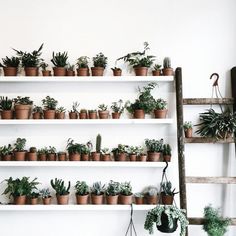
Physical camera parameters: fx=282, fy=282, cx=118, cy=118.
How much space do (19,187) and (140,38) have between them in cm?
200

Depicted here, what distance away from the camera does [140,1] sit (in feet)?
10.2

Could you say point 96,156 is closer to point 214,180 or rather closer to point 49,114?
point 49,114

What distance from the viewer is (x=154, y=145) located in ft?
9.51

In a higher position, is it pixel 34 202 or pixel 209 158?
pixel 209 158

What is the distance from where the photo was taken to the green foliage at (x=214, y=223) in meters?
2.63

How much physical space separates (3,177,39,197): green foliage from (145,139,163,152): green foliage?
1205mm

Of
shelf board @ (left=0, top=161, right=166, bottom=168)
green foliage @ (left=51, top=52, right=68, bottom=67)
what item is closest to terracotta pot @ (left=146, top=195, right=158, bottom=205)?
shelf board @ (left=0, top=161, right=166, bottom=168)

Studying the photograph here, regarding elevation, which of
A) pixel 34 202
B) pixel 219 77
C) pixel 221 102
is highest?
pixel 219 77

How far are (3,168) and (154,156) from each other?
1.61m

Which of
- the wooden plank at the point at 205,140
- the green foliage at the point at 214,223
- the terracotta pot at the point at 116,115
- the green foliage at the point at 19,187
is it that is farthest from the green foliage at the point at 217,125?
the green foliage at the point at 19,187

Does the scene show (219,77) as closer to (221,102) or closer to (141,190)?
(221,102)

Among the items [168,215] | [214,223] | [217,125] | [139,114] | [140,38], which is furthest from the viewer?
[140,38]

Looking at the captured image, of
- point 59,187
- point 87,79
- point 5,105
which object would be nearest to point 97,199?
point 59,187

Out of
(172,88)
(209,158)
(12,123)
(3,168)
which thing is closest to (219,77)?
(172,88)
